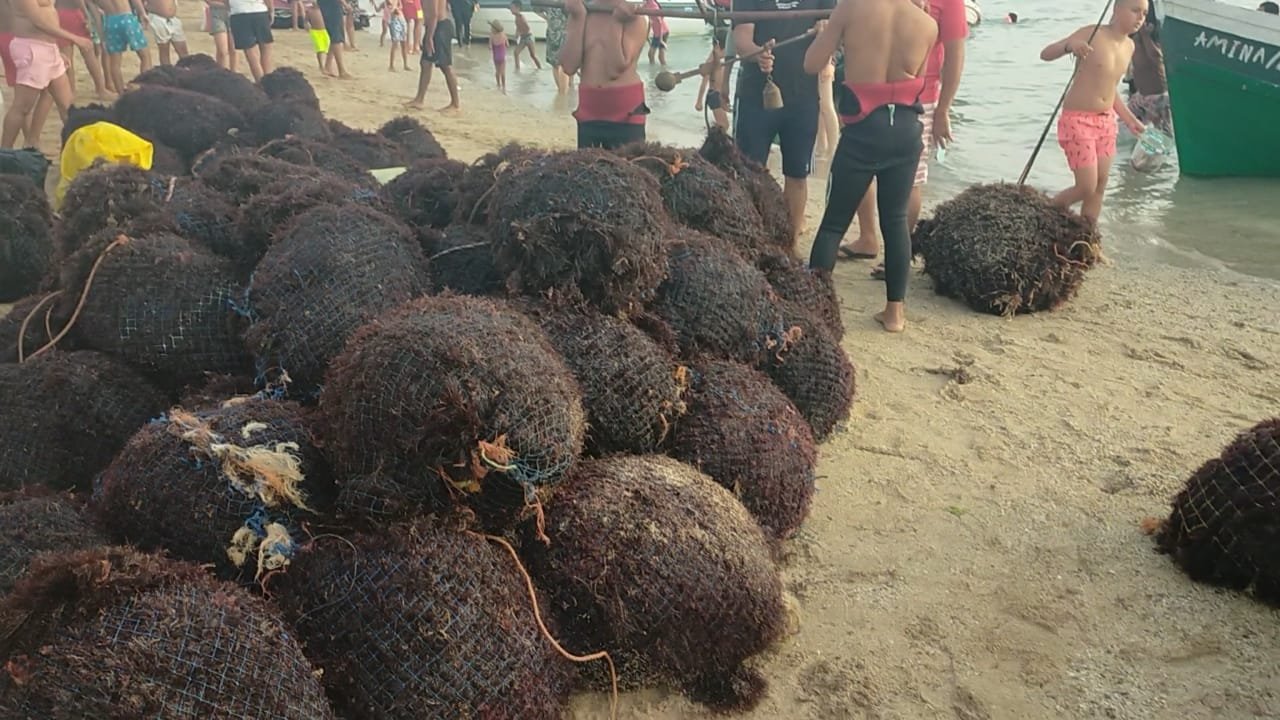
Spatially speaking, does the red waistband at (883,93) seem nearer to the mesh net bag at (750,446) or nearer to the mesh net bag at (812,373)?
the mesh net bag at (812,373)

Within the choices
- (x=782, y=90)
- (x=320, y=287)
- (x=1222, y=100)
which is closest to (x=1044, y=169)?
(x=1222, y=100)

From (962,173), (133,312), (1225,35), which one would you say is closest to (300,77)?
(133,312)

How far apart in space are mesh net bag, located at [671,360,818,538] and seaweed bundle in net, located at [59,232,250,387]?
1.84 m

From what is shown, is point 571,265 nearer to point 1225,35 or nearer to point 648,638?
point 648,638

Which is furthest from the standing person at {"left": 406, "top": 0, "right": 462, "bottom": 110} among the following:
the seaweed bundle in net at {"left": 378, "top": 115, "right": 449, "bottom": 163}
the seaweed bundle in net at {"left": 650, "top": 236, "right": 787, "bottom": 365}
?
the seaweed bundle in net at {"left": 650, "top": 236, "right": 787, "bottom": 365}

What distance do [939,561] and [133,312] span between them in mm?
3353

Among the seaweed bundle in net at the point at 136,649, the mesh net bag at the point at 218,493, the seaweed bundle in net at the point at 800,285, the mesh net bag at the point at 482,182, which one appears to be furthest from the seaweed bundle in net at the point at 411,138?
the seaweed bundle in net at the point at 136,649

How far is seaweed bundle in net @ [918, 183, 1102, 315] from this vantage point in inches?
232

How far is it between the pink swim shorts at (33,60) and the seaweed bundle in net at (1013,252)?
8.08 metres

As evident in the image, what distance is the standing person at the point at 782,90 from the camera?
632 centimetres

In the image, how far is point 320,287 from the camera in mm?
3215

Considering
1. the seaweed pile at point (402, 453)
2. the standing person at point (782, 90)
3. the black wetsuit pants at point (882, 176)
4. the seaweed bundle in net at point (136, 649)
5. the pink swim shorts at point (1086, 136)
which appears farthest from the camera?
the pink swim shorts at point (1086, 136)

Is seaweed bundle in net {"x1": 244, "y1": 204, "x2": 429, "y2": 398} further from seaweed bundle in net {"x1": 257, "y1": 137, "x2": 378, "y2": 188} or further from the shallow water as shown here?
the shallow water

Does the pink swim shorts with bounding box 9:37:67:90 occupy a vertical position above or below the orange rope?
above
